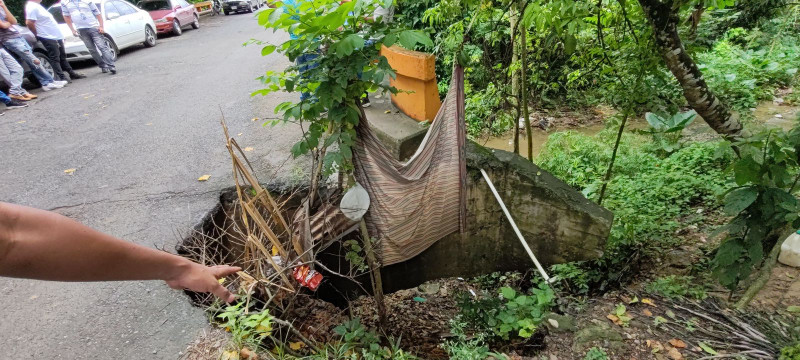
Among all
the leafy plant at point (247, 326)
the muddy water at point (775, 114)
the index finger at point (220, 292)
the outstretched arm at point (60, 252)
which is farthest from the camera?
the muddy water at point (775, 114)

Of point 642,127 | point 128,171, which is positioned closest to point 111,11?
point 128,171

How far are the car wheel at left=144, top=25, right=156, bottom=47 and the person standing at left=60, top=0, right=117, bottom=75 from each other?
2.80 metres

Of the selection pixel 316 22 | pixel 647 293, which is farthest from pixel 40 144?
pixel 647 293

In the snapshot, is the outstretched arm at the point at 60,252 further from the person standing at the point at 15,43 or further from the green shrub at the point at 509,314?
the person standing at the point at 15,43

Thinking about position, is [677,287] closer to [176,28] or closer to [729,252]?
[729,252]

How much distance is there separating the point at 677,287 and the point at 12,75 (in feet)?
31.2

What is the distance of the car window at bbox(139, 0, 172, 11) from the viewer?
46.0ft

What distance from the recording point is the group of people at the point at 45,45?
7070 millimetres

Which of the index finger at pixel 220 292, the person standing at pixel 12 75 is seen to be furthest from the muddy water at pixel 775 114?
the person standing at pixel 12 75

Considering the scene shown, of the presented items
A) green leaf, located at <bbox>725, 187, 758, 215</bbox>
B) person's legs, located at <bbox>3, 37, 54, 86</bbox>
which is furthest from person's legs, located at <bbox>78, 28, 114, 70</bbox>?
green leaf, located at <bbox>725, 187, 758, 215</bbox>

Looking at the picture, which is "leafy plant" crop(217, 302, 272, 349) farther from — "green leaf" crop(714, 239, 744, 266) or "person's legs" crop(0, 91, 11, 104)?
"person's legs" crop(0, 91, 11, 104)

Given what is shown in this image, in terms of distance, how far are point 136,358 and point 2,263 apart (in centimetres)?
138

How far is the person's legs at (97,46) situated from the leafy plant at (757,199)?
10302mm

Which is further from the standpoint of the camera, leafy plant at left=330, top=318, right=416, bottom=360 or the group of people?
the group of people
